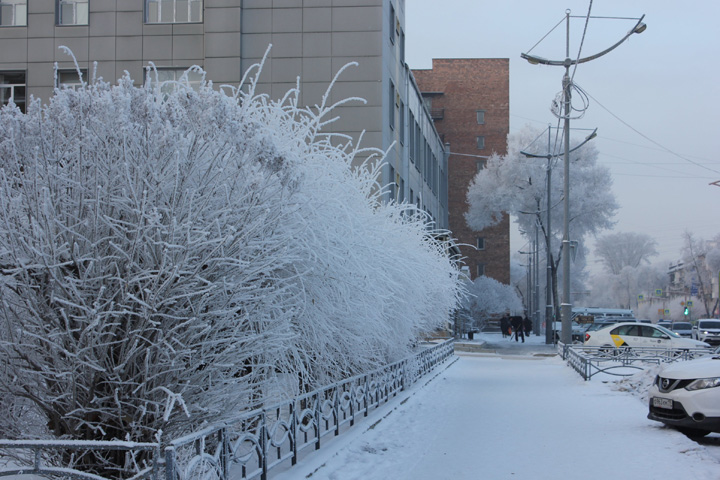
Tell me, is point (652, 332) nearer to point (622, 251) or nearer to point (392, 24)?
point (392, 24)

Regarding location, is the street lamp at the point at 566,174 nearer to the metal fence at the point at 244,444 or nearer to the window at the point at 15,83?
the metal fence at the point at 244,444

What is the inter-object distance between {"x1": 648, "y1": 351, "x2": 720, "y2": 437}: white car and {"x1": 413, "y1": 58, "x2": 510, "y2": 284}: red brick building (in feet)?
213

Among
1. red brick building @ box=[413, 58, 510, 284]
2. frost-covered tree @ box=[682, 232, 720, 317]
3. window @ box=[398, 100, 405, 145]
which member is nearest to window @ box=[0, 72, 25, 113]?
window @ box=[398, 100, 405, 145]

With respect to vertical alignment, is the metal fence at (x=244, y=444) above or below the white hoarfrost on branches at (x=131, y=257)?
below

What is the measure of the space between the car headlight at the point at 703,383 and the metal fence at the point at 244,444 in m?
4.24

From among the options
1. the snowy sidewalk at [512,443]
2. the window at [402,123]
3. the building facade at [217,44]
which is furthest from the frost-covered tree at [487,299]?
the snowy sidewalk at [512,443]

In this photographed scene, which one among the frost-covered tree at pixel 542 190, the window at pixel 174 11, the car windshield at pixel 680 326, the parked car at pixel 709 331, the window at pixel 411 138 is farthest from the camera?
the frost-covered tree at pixel 542 190

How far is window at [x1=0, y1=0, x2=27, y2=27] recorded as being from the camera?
90.1 feet

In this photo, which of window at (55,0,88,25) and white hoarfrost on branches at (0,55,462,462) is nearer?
white hoarfrost on branches at (0,55,462,462)

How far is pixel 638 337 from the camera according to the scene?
26.2 meters

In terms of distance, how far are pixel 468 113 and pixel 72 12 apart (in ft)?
174

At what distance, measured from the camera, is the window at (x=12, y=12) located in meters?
27.5

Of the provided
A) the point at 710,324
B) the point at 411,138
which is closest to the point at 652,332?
the point at 411,138

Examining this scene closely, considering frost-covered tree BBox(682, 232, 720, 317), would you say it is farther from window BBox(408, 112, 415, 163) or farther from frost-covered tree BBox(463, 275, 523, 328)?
window BBox(408, 112, 415, 163)
